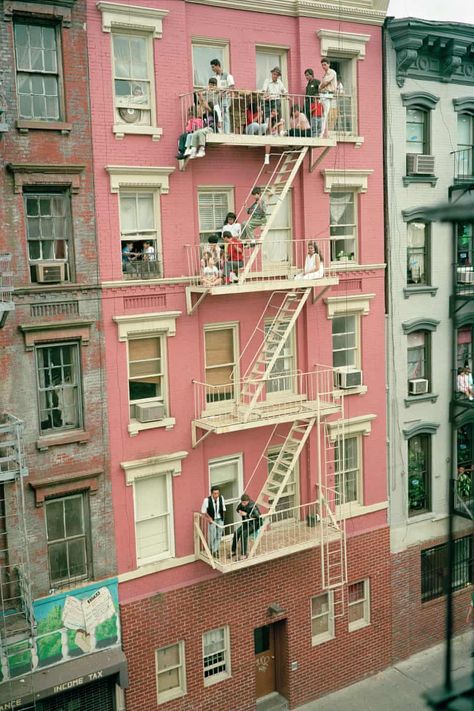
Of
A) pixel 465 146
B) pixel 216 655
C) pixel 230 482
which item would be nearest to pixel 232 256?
pixel 230 482

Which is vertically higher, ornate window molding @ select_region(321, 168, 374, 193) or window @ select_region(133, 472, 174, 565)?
ornate window molding @ select_region(321, 168, 374, 193)

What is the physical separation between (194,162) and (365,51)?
5.96m

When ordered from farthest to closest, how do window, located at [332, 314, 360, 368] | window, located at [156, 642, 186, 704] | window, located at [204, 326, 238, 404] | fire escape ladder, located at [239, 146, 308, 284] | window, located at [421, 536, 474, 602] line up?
window, located at [421, 536, 474, 602]
window, located at [332, 314, 360, 368]
window, located at [204, 326, 238, 404]
window, located at [156, 642, 186, 704]
fire escape ladder, located at [239, 146, 308, 284]

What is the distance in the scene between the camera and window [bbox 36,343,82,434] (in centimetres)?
1614

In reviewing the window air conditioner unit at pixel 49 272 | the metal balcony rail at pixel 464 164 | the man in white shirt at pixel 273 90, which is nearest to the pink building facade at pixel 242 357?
the man in white shirt at pixel 273 90

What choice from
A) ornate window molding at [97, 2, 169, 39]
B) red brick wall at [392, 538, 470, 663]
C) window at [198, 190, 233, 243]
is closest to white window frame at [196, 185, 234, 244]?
window at [198, 190, 233, 243]

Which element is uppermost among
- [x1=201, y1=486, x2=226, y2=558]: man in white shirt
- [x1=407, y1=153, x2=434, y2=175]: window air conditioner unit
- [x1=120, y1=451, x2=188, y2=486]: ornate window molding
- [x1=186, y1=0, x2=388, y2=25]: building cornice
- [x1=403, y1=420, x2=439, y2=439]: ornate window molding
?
[x1=186, y1=0, x2=388, y2=25]: building cornice

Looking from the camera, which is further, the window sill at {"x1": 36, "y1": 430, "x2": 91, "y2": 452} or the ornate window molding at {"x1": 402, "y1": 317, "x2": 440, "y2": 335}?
the ornate window molding at {"x1": 402, "y1": 317, "x2": 440, "y2": 335}

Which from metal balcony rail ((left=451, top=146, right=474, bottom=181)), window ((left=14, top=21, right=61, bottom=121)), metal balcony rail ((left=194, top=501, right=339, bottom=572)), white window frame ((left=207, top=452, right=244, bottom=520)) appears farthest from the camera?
metal balcony rail ((left=451, top=146, right=474, bottom=181))

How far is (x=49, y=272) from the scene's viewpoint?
623 inches

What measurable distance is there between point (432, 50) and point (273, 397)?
10469mm

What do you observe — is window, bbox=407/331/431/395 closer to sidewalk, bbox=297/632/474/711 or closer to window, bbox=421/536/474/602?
window, bbox=421/536/474/602

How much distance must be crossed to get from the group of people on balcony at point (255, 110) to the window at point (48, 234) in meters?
2.93

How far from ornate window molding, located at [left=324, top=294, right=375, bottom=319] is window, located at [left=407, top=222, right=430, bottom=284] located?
1841mm
